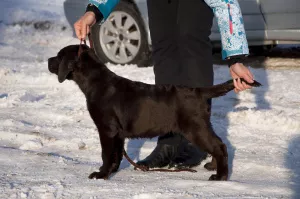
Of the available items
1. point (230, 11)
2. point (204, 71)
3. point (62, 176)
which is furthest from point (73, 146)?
point (230, 11)

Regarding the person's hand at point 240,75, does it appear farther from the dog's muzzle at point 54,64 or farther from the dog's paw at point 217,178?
the dog's muzzle at point 54,64

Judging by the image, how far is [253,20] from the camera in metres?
8.55

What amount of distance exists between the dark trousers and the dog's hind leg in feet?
1.76

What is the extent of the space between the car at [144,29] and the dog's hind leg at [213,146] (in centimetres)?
415

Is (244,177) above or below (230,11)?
below

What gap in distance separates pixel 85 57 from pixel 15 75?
3.86 meters

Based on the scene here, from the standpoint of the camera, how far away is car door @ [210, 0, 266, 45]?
8445 mm

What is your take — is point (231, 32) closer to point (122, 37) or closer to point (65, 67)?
point (65, 67)

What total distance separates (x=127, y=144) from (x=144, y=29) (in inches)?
143

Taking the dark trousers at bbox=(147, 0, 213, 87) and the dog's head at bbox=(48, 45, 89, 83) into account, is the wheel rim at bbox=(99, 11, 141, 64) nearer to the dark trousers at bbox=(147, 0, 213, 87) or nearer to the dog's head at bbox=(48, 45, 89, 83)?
the dark trousers at bbox=(147, 0, 213, 87)

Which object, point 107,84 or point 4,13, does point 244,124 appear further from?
point 4,13

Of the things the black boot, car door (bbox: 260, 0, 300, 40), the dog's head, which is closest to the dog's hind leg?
the black boot

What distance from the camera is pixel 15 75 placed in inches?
326

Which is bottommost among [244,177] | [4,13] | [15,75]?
[244,177]
